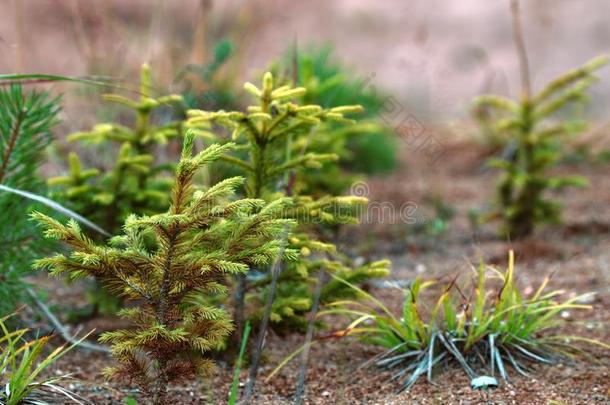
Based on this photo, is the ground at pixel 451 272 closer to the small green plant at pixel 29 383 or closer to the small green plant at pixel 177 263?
the small green plant at pixel 29 383

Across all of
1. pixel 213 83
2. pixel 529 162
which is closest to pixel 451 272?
pixel 529 162

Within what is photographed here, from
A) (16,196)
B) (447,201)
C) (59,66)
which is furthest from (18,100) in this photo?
(59,66)

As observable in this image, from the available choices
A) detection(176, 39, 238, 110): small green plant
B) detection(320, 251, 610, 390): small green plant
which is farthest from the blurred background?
detection(320, 251, 610, 390): small green plant

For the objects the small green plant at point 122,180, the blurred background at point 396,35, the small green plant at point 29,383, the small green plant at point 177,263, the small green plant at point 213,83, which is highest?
the blurred background at point 396,35

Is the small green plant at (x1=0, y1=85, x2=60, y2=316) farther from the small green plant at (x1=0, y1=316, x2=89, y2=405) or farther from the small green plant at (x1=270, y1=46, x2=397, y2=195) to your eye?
the small green plant at (x1=270, y1=46, x2=397, y2=195)

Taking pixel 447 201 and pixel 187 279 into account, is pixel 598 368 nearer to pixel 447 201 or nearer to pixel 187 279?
pixel 187 279

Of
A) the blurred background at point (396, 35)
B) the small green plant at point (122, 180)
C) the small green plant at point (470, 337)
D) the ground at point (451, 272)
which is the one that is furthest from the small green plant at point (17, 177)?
the blurred background at point (396, 35)
